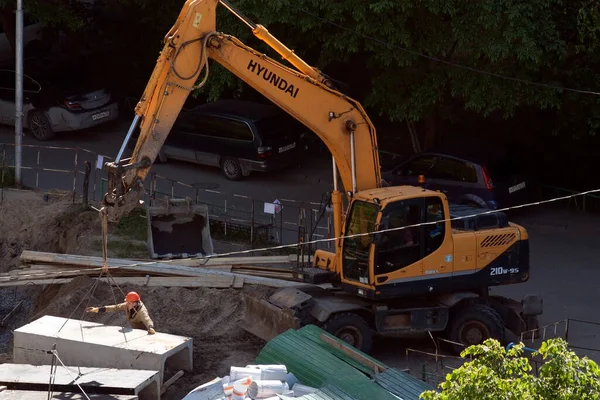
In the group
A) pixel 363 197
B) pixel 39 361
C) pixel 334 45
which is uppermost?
pixel 334 45

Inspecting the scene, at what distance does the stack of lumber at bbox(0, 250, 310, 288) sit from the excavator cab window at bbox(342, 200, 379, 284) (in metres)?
1.79

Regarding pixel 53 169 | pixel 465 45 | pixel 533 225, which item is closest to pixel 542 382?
pixel 465 45

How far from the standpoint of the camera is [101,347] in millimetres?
15039

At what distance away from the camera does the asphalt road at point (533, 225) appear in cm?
1848

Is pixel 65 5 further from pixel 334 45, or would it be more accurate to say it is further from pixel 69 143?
pixel 334 45

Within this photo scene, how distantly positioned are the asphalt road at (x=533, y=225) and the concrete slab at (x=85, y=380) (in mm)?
4256

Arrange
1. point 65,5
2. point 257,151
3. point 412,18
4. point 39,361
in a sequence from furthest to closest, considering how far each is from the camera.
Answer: point 65,5
point 257,151
point 412,18
point 39,361

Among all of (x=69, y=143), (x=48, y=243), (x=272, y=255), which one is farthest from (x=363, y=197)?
(x=69, y=143)

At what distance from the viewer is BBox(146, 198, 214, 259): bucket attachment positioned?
20.6 metres

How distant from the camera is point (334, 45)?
22391 millimetres

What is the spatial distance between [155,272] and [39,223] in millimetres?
4846

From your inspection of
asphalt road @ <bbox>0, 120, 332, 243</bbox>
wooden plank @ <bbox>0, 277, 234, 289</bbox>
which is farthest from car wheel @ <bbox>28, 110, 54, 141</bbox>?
wooden plank @ <bbox>0, 277, 234, 289</bbox>

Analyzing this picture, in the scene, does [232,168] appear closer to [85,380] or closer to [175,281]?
[175,281]

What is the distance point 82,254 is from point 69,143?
807 centimetres
